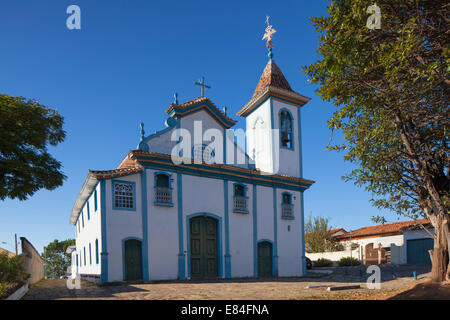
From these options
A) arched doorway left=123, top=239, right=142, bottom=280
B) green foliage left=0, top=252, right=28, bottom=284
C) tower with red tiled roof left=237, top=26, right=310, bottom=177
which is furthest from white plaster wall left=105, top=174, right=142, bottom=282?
tower with red tiled roof left=237, top=26, right=310, bottom=177

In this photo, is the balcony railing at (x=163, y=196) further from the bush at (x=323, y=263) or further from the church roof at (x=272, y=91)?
the bush at (x=323, y=263)

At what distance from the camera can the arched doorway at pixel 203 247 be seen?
16.4m

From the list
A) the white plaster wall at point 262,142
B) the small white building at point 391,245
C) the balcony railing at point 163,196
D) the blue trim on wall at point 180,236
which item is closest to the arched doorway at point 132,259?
the blue trim on wall at point 180,236

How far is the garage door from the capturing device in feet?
89.1

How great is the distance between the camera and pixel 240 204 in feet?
59.8

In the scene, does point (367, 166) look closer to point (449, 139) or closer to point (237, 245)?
point (449, 139)

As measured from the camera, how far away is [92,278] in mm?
15695

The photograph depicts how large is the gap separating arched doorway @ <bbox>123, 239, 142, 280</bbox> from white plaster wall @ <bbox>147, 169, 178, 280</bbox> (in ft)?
1.49

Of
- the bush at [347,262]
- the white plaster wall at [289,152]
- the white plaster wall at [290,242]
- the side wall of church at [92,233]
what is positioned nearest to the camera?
the side wall of church at [92,233]

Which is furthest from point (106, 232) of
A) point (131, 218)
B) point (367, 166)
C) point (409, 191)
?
point (409, 191)

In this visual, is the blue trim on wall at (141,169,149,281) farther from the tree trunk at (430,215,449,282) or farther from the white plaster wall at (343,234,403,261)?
the white plaster wall at (343,234,403,261)

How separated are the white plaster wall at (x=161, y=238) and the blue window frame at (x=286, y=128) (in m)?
8.50

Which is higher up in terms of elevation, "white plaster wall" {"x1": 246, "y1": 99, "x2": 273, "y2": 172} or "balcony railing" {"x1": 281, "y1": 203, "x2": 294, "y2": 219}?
"white plaster wall" {"x1": 246, "y1": 99, "x2": 273, "y2": 172}
